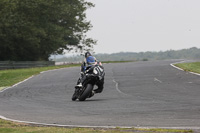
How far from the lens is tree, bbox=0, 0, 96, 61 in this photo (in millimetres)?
55969

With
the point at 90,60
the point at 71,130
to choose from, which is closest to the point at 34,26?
the point at 90,60

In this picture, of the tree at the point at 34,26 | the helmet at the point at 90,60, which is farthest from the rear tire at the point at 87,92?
the tree at the point at 34,26

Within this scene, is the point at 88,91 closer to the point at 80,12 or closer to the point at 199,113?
the point at 199,113

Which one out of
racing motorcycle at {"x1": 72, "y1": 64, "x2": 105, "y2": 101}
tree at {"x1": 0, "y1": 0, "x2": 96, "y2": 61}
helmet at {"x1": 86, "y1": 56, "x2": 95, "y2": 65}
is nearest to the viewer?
racing motorcycle at {"x1": 72, "y1": 64, "x2": 105, "y2": 101}

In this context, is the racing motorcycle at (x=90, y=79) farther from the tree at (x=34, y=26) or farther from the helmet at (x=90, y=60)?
the tree at (x=34, y=26)

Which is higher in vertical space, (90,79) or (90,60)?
(90,60)

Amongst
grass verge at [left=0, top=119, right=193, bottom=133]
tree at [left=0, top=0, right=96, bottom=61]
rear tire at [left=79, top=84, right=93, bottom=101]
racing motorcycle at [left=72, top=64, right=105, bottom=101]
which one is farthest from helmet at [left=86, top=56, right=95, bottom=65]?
tree at [left=0, top=0, right=96, bottom=61]

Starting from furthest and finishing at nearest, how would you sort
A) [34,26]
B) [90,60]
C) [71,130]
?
1. [34,26]
2. [90,60]
3. [71,130]

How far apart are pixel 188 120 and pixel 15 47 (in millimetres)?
51213

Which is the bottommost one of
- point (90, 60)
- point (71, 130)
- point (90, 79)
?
point (71, 130)

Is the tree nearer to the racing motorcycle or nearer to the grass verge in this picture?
the racing motorcycle

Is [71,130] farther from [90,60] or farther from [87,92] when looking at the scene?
[90,60]

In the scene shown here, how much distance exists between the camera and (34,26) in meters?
60.3

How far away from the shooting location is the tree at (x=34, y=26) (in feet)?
184
